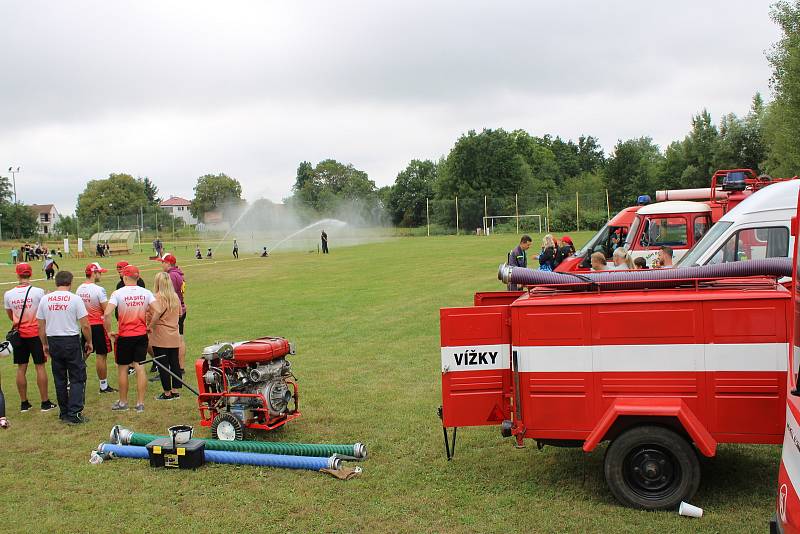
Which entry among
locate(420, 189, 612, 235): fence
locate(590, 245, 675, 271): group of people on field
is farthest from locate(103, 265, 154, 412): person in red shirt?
locate(420, 189, 612, 235): fence

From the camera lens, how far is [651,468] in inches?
232

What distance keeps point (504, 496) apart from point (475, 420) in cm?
78

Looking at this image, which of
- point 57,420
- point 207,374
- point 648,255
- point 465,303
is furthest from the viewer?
point 465,303

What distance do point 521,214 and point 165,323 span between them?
2744 inches

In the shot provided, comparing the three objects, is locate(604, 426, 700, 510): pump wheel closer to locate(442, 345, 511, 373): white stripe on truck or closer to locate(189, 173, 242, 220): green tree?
locate(442, 345, 511, 373): white stripe on truck

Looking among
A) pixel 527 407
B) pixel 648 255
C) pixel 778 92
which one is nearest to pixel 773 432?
pixel 527 407

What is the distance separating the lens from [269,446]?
25.4ft

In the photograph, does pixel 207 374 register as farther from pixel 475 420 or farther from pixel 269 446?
pixel 475 420

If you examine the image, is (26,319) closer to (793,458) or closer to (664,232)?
(793,458)

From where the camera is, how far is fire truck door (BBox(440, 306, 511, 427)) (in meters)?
6.31

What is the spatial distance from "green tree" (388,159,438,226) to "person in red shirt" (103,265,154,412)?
3031 inches

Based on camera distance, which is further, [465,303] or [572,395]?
[465,303]

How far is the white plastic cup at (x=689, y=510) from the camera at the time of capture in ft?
18.5

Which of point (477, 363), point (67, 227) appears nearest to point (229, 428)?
point (477, 363)
